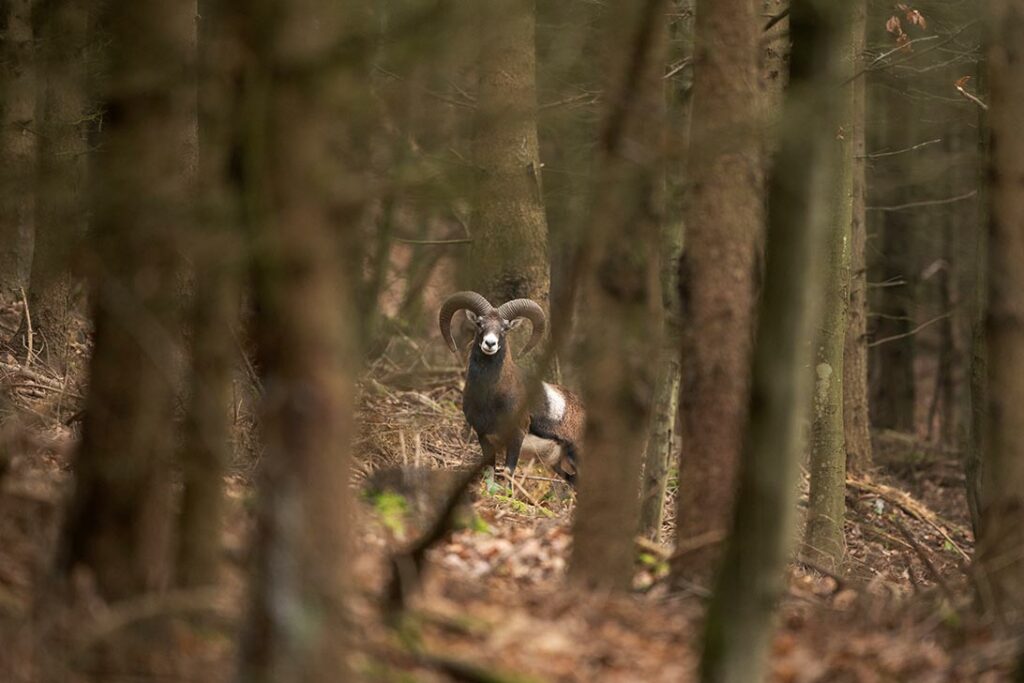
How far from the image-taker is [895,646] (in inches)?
274

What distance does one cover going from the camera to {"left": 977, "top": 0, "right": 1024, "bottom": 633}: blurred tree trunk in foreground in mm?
9023

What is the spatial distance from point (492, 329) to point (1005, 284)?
8.19 metres

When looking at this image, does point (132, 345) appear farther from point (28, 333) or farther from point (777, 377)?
point (28, 333)

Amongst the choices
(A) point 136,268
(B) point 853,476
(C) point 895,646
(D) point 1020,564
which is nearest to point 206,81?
(A) point 136,268

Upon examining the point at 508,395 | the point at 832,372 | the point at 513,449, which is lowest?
the point at 513,449

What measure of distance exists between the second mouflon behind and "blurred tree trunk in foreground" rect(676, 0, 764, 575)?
835cm

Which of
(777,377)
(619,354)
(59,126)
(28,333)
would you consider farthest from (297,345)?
(28,333)

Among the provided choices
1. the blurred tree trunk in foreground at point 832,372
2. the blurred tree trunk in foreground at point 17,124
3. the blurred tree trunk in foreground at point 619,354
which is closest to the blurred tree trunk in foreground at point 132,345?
the blurred tree trunk in foreground at point 619,354

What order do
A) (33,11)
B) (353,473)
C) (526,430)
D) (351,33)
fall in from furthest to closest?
(526,430)
(33,11)
(353,473)
(351,33)

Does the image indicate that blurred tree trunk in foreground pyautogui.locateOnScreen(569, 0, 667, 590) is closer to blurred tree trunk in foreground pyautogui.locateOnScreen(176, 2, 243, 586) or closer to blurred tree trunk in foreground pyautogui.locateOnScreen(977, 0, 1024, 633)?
blurred tree trunk in foreground pyautogui.locateOnScreen(176, 2, 243, 586)

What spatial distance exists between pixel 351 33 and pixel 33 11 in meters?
9.93

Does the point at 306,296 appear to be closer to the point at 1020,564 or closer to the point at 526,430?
the point at 1020,564

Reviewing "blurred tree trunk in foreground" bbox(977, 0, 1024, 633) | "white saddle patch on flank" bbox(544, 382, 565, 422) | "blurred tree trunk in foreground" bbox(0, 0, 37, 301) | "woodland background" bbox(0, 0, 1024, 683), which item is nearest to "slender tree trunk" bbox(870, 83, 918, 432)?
"white saddle patch on flank" bbox(544, 382, 565, 422)

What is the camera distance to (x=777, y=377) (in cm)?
561
